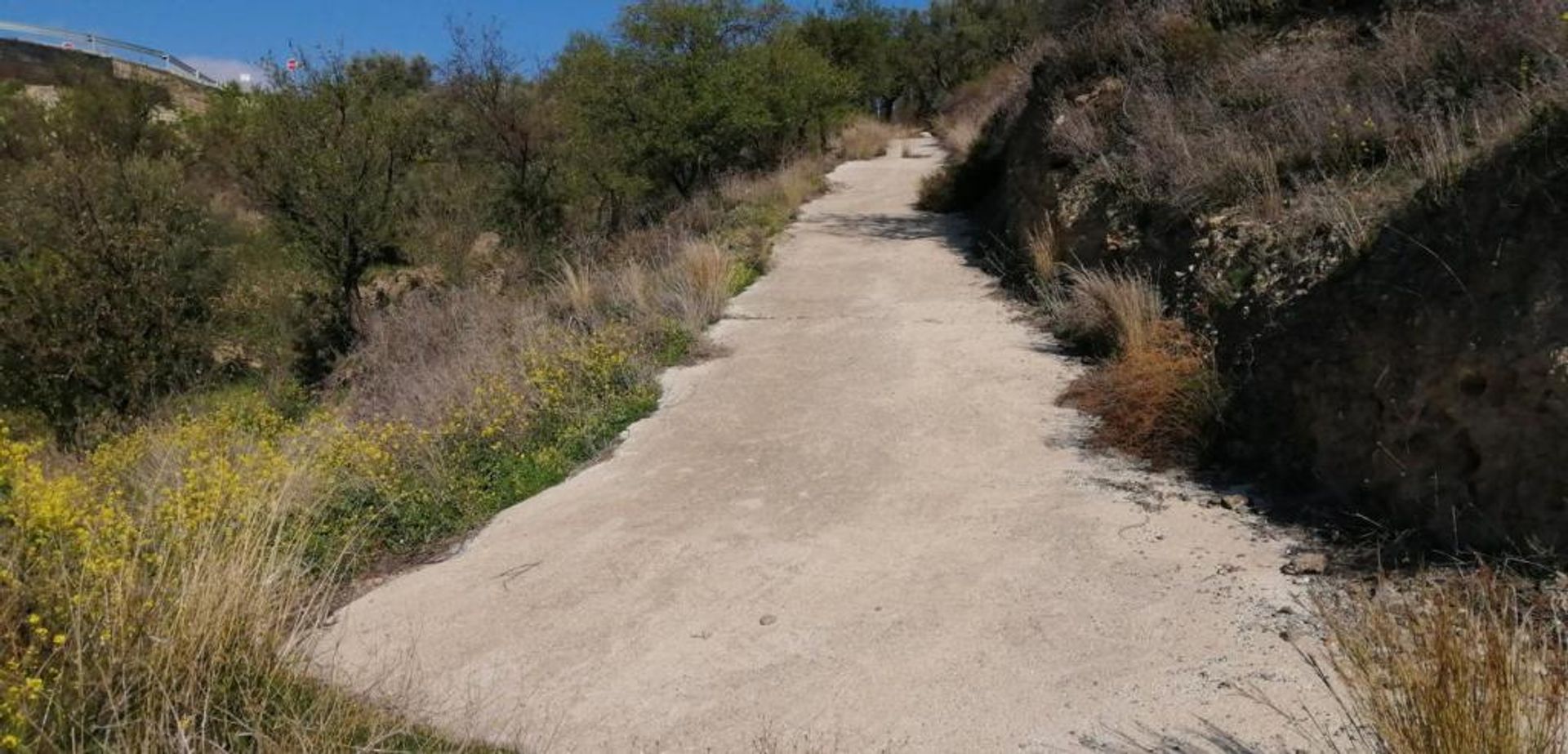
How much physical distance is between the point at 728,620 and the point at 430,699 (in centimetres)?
126

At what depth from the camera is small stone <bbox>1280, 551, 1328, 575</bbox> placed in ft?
13.8

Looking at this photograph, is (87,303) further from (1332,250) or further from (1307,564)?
(1307,564)

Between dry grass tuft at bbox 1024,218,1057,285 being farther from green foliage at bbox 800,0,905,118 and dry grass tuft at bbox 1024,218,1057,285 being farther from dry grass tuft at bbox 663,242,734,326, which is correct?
green foliage at bbox 800,0,905,118

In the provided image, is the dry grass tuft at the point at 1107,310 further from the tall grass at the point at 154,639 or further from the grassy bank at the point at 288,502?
the tall grass at the point at 154,639

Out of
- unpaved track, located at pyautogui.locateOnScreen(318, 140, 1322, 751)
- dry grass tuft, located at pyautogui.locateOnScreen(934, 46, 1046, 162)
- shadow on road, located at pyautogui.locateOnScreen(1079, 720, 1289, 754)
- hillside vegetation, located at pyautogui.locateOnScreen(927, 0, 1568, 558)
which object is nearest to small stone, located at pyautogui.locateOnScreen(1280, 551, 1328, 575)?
unpaved track, located at pyautogui.locateOnScreen(318, 140, 1322, 751)

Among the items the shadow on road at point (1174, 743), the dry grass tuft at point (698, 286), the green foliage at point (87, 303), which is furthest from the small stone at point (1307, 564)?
the green foliage at point (87, 303)

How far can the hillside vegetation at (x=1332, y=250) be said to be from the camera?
4.11 metres

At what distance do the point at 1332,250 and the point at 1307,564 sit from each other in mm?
2180

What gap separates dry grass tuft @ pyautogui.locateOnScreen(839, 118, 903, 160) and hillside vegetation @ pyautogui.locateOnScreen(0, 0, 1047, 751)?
17cm

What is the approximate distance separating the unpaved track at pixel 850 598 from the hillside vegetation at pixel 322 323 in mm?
584

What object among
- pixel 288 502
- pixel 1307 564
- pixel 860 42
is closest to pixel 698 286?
pixel 288 502

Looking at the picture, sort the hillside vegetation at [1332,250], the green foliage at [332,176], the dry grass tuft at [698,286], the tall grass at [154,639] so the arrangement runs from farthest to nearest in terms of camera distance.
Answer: the green foliage at [332,176] < the dry grass tuft at [698,286] < the hillside vegetation at [1332,250] < the tall grass at [154,639]

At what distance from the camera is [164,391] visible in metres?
14.3

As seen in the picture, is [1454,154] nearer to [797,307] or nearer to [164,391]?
[797,307]
